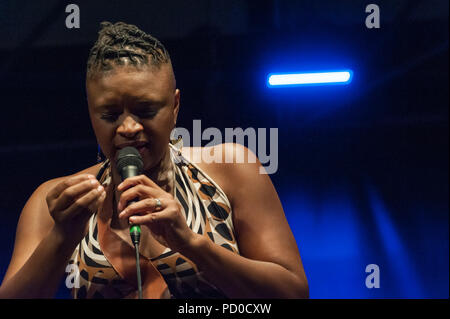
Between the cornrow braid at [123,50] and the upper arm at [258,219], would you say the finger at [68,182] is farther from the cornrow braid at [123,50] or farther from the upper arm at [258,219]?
the upper arm at [258,219]

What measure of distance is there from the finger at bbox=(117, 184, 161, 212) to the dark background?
3.23ft

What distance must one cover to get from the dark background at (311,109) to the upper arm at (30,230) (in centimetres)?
56

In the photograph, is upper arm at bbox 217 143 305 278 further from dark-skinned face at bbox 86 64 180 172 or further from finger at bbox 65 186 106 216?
finger at bbox 65 186 106 216

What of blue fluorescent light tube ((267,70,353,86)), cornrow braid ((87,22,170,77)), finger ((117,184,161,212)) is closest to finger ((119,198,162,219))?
finger ((117,184,161,212))

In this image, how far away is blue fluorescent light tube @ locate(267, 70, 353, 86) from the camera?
81.6 inches

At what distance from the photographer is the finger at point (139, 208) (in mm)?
923

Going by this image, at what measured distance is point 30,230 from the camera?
4.41 ft

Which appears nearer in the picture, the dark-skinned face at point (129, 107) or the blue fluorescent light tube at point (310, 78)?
the dark-skinned face at point (129, 107)

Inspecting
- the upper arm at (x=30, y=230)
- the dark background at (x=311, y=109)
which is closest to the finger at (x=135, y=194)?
the upper arm at (x=30, y=230)

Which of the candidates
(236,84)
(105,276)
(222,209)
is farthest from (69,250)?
(236,84)

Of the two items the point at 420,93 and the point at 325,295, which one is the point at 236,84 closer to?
the point at 420,93

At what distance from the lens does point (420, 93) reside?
2219 mm
